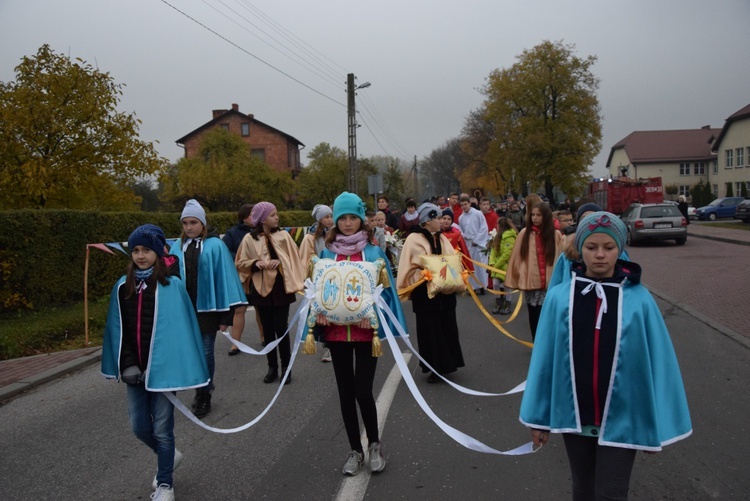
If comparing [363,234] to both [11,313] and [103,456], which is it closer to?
[103,456]

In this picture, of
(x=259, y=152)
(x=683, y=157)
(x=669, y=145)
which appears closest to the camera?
(x=259, y=152)

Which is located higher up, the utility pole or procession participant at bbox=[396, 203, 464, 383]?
the utility pole

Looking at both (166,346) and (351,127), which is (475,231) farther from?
(351,127)

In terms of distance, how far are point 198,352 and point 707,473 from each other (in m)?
3.37

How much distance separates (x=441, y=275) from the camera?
5543 mm

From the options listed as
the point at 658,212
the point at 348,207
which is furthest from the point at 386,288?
the point at 658,212

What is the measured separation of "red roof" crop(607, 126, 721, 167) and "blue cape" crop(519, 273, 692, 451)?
74605 mm

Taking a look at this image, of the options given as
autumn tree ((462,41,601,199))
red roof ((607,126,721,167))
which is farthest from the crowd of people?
red roof ((607,126,721,167))

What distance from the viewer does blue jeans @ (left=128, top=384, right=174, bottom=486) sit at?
362cm

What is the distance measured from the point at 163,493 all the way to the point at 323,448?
122 cm

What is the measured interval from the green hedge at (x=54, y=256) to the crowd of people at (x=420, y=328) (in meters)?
5.40

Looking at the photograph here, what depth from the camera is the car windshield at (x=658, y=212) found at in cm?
2233

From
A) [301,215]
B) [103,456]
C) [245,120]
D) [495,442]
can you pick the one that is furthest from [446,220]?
[245,120]

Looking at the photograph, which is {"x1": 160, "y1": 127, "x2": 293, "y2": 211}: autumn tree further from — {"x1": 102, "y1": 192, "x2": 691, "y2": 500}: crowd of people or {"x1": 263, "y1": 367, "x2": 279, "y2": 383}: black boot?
{"x1": 102, "y1": 192, "x2": 691, "y2": 500}: crowd of people
